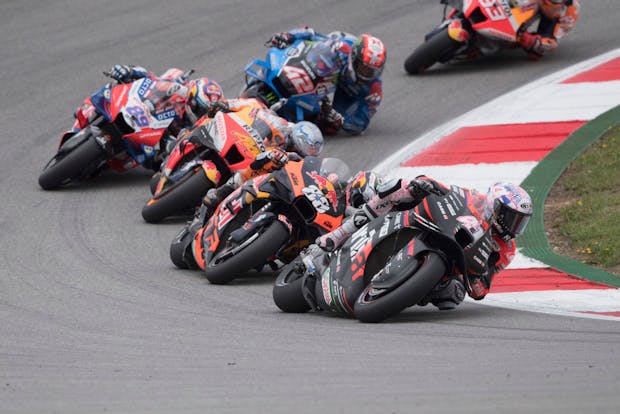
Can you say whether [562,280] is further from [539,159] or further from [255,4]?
[255,4]

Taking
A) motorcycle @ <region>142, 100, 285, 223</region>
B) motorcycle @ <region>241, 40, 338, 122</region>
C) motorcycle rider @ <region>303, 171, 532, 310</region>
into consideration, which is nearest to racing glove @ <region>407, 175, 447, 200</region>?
motorcycle rider @ <region>303, 171, 532, 310</region>

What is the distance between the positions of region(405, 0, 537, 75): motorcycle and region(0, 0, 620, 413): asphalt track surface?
29 cm

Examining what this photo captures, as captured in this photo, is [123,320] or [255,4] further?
[255,4]

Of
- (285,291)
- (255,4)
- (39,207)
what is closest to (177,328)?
(285,291)

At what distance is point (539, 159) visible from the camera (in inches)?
485

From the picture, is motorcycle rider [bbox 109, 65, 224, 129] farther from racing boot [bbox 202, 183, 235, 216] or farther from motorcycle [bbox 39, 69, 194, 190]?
racing boot [bbox 202, 183, 235, 216]

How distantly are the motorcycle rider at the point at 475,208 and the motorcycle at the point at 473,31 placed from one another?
27.0ft

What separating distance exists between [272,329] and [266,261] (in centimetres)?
159

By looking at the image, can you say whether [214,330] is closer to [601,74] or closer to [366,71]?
[366,71]

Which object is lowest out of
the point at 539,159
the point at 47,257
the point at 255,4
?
the point at 255,4

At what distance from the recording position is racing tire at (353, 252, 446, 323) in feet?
23.4

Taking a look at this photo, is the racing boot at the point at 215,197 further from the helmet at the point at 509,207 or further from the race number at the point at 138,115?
the helmet at the point at 509,207

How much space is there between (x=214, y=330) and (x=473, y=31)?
31.7 ft

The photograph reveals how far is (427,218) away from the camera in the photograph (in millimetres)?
7488
